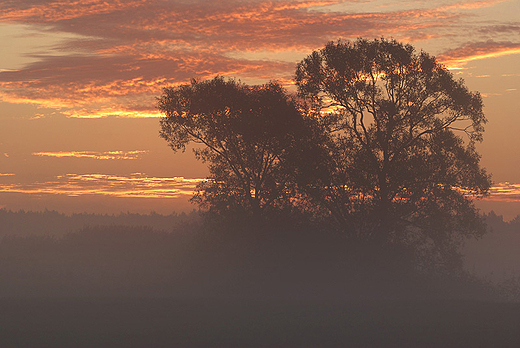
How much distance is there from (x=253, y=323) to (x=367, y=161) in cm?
1995

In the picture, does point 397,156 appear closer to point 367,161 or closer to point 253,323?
point 367,161

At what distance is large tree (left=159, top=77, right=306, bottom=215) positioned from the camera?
2301 inches

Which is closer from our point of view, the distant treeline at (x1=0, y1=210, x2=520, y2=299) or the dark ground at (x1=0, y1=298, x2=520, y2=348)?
the dark ground at (x1=0, y1=298, x2=520, y2=348)

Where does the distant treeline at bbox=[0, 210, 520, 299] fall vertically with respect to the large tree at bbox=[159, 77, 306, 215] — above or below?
A: below

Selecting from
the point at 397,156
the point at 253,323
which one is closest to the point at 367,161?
the point at 397,156

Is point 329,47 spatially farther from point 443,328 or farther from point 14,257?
point 14,257

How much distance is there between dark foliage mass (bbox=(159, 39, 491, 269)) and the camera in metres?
55.2

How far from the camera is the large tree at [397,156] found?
55.1 metres

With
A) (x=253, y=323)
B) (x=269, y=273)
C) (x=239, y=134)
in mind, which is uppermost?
(x=239, y=134)

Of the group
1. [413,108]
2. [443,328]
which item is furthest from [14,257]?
[443,328]

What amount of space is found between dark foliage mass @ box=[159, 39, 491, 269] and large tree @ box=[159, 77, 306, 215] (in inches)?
5.2

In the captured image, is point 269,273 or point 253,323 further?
point 269,273

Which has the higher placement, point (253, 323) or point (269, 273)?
point (269, 273)

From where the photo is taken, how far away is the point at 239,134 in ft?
198
